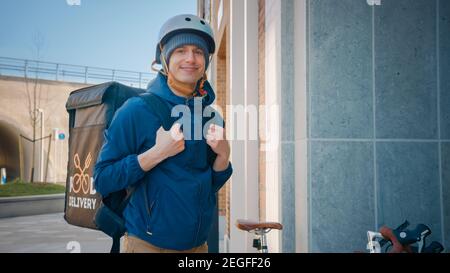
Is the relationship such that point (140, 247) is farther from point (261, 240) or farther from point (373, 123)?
point (373, 123)

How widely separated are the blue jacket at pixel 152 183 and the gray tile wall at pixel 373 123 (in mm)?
1173

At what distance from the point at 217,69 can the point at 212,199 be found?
670cm

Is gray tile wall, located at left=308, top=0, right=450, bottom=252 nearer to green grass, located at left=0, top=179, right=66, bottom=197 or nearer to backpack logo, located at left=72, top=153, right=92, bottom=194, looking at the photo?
backpack logo, located at left=72, top=153, right=92, bottom=194

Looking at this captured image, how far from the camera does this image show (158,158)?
216 cm

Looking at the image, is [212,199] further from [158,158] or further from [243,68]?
[243,68]

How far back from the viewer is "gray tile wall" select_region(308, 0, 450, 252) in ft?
10.2

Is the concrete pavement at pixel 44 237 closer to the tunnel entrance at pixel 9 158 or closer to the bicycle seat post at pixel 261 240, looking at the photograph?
the bicycle seat post at pixel 261 240

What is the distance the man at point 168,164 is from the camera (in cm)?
218

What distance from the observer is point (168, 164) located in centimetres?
222

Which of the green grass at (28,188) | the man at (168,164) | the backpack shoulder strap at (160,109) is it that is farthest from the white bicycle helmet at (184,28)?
the green grass at (28,188)

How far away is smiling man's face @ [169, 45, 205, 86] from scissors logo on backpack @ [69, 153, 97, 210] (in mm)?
739

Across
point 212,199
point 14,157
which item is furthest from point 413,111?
point 14,157

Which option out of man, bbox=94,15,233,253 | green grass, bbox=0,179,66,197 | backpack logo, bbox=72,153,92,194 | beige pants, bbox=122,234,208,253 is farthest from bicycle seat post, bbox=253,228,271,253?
green grass, bbox=0,179,66,197

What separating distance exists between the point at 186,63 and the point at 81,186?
957 millimetres
